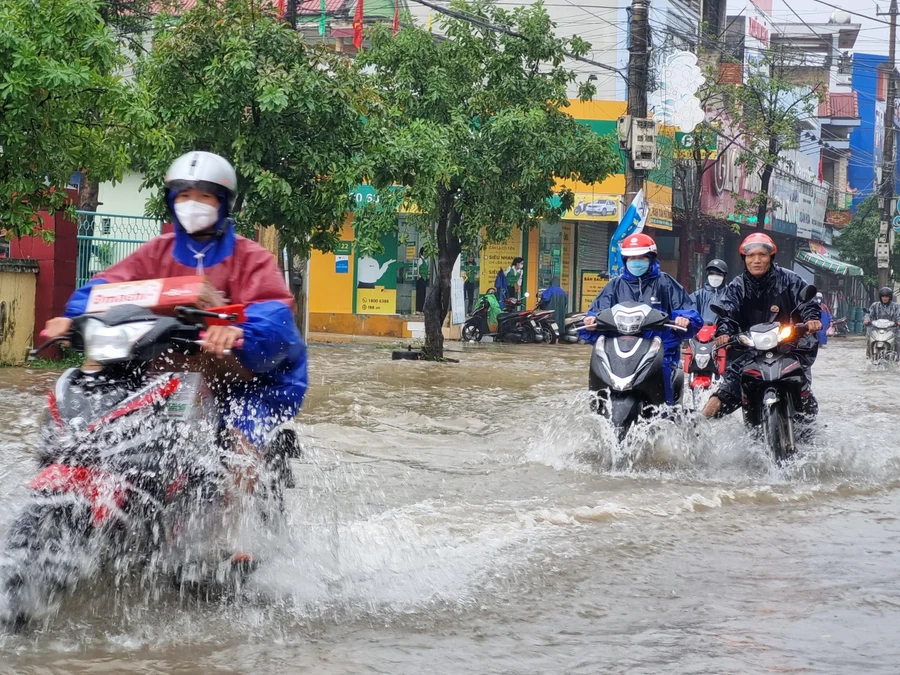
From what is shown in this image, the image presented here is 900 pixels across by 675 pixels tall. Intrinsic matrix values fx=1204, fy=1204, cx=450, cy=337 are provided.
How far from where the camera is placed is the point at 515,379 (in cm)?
1565

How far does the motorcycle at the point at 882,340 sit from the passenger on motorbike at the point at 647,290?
43.9 ft

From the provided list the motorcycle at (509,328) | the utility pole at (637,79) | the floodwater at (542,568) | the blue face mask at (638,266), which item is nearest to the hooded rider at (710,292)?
the floodwater at (542,568)

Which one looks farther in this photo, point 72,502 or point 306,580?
point 306,580

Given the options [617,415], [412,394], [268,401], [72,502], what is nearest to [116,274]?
[268,401]

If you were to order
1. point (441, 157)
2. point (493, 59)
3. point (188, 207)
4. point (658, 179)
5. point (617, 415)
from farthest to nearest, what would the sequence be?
1. point (658, 179)
2. point (493, 59)
3. point (441, 157)
4. point (617, 415)
5. point (188, 207)

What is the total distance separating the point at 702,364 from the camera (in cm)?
1209

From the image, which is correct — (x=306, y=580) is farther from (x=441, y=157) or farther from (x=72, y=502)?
(x=441, y=157)

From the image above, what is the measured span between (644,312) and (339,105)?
6.22m

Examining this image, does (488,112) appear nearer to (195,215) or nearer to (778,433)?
(778,433)

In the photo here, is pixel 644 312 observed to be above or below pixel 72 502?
above

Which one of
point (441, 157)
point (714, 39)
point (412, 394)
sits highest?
point (714, 39)

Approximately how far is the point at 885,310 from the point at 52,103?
15.8m

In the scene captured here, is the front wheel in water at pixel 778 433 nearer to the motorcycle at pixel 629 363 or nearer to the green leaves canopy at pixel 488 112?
the motorcycle at pixel 629 363

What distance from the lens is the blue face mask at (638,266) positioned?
8.34m
